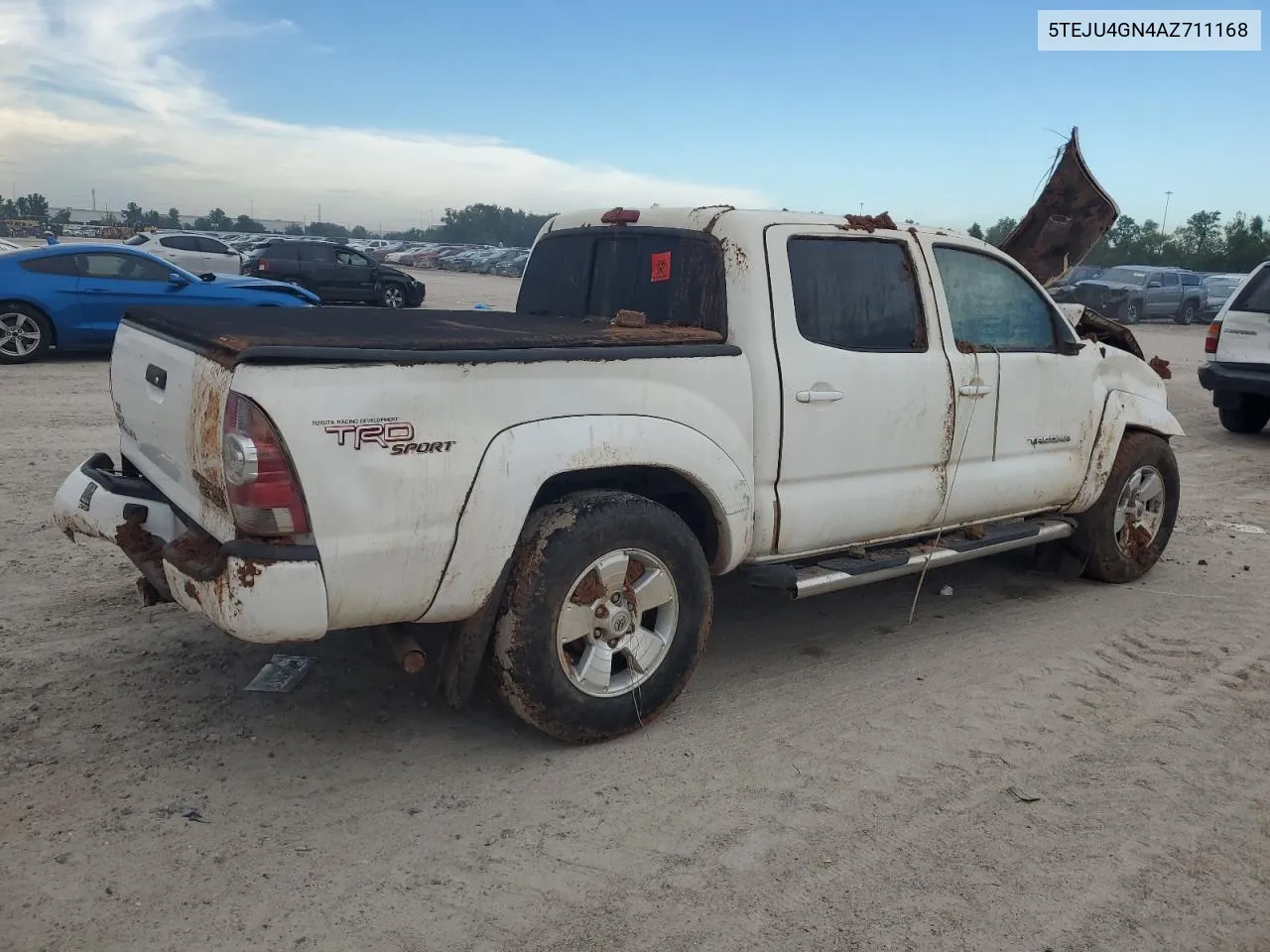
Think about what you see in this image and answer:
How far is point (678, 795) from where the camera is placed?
3.50 metres

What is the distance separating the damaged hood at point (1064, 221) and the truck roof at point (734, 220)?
1.42m

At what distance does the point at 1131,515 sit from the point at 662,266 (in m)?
3.25

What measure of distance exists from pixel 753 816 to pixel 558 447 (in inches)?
53.5

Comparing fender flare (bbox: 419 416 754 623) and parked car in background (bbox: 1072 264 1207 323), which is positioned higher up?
parked car in background (bbox: 1072 264 1207 323)

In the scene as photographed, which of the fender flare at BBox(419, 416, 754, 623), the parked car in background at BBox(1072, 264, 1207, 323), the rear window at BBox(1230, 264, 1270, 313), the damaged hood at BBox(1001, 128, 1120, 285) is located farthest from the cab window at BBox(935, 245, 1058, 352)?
the parked car in background at BBox(1072, 264, 1207, 323)

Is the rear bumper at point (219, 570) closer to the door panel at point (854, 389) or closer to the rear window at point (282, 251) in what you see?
the door panel at point (854, 389)

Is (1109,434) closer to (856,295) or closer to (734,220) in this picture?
(856,295)

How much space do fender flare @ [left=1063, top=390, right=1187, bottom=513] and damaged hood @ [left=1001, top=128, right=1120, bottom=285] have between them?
951mm

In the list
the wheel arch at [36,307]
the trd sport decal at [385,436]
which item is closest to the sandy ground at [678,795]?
the trd sport decal at [385,436]

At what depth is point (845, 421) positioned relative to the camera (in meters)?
4.30

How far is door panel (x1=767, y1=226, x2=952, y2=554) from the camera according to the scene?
4.19 metres

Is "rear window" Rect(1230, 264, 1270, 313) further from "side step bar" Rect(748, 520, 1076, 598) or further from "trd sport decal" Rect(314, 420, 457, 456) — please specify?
"trd sport decal" Rect(314, 420, 457, 456)

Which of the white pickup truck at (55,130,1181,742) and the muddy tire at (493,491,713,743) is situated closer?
the white pickup truck at (55,130,1181,742)

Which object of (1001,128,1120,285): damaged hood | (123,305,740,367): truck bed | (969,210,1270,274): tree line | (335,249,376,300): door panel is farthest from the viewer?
(969,210,1270,274): tree line
